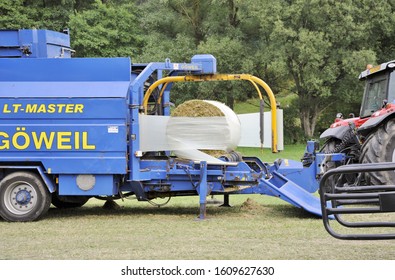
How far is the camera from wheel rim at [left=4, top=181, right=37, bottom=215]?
11.0 m

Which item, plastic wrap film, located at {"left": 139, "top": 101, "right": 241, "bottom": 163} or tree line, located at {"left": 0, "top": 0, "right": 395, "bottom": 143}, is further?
tree line, located at {"left": 0, "top": 0, "right": 395, "bottom": 143}

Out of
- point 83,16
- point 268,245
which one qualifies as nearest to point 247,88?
point 83,16

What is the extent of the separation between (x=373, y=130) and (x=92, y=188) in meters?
4.74

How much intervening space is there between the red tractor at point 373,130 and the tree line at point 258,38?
2054 cm

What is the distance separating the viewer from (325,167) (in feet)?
38.5

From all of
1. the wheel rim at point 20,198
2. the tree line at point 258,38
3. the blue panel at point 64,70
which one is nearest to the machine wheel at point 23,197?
the wheel rim at point 20,198

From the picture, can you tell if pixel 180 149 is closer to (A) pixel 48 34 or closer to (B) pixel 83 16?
(A) pixel 48 34

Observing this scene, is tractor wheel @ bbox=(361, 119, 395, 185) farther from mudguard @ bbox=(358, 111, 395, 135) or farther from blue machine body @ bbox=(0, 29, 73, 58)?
blue machine body @ bbox=(0, 29, 73, 58)

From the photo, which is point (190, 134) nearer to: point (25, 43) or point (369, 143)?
point (369, 143)

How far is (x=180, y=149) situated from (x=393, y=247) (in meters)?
4.41

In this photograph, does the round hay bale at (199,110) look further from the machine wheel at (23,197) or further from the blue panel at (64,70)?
the machine wheel at (23,197)

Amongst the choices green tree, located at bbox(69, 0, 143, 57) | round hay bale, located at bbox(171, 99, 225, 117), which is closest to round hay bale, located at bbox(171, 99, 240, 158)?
round hay bale, located at bbox(171, 99, 225, 117)

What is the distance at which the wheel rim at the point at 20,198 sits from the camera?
11.0 meters

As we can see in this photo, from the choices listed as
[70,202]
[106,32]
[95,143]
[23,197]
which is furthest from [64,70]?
[106,32]
